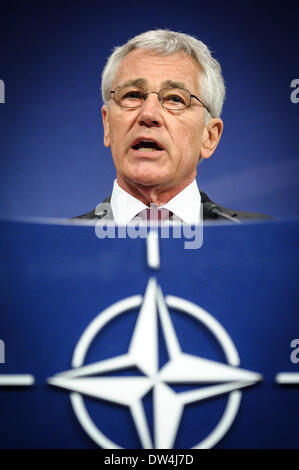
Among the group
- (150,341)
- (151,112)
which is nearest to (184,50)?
(151,112)

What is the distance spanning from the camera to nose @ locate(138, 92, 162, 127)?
289 centimetres

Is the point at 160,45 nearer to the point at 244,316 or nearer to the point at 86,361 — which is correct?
the point at 244,316

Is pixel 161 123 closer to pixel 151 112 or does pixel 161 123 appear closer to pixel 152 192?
pixel 151 112

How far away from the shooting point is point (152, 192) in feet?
9.88

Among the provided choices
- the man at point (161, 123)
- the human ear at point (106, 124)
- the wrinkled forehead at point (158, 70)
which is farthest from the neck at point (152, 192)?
the wrinkled forehead at point (158, 70)

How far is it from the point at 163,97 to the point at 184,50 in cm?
31

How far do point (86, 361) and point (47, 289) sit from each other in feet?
1.30

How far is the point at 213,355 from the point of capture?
9.09 ft

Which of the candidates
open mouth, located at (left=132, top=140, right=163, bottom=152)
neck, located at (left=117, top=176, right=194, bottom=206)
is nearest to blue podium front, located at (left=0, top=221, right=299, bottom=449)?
neck, located at (left=117, top=176, right=194, bottom=206)

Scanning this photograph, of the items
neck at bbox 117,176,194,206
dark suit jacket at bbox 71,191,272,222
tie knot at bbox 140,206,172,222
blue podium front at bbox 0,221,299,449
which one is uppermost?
neck at bbox 117,176,194,206

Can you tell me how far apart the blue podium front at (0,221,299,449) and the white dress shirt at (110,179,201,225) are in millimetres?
195

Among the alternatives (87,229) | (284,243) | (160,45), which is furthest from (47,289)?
(160,45)

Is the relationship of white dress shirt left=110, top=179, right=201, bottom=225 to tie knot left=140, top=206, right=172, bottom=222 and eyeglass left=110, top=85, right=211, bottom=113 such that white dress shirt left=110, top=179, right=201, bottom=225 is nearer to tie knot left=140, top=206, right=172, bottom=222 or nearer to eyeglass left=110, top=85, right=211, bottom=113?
tie knot left=140, top=206, right=172, bottom=222

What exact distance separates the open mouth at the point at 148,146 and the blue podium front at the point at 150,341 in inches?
18.9
